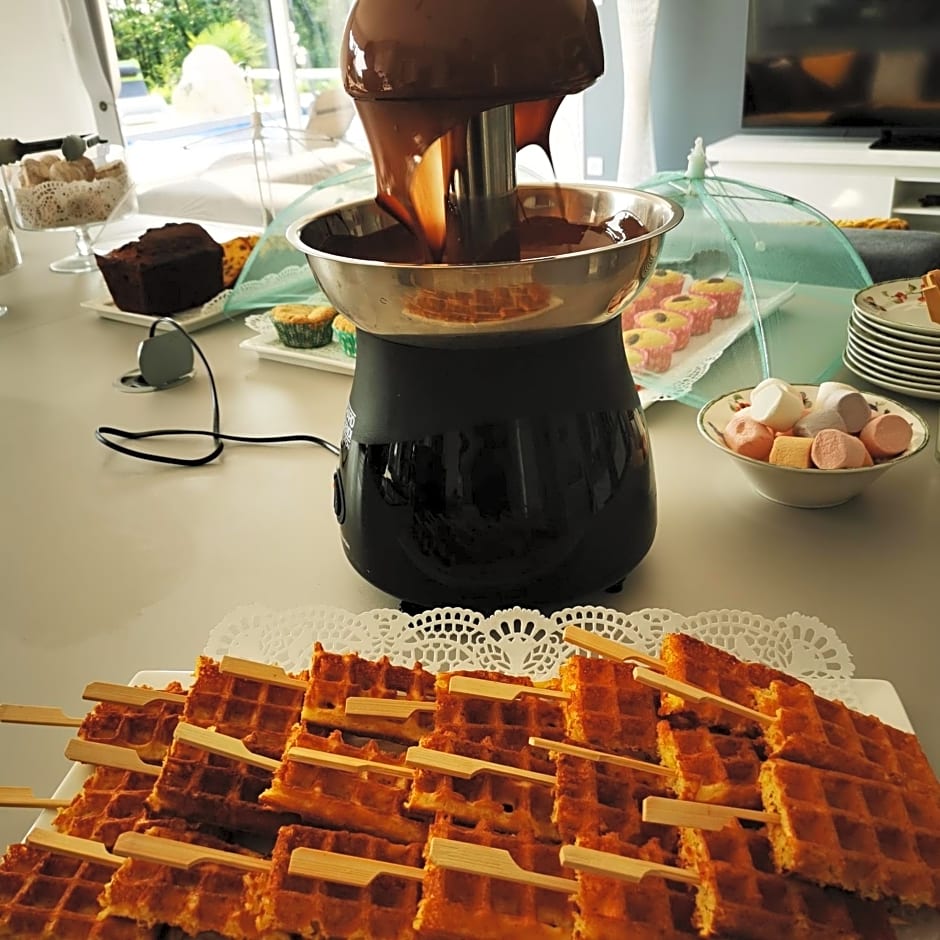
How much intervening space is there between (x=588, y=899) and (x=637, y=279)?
0.43 metres

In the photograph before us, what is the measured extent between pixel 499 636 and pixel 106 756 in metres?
0.33

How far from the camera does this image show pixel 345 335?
4.45ft

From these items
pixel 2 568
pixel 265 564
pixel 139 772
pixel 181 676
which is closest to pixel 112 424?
pixel 2 568

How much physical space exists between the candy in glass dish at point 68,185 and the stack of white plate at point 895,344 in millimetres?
1487

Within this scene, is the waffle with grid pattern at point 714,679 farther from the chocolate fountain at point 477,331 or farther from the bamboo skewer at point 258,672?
the bamboo skewer at point 258,672

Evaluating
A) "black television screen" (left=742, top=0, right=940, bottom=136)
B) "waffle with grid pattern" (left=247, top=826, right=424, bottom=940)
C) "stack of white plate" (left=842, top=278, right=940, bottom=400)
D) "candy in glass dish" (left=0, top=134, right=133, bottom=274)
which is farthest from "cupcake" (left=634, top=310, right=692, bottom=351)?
"black television screen" (left=742, top=0, right=940, bottom=136)

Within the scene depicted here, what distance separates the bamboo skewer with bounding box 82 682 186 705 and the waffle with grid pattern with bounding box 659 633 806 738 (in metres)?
0.34

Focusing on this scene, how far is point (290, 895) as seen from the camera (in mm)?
501

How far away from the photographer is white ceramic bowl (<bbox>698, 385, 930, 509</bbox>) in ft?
2.95

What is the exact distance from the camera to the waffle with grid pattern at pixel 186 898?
0.51 meters

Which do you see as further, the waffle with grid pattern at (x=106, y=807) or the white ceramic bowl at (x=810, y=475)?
the white ceramic bowl at (x=810, y=475)

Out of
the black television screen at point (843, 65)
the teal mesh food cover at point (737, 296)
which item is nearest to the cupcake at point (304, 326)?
the teal mesh food cover at point (737, 296)

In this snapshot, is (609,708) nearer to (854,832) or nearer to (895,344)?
(854,832)

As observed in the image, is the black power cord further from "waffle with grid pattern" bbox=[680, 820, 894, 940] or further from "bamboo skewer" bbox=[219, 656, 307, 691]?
"waffle with grid pattern" bbox=[680, 820, 894, 940]
